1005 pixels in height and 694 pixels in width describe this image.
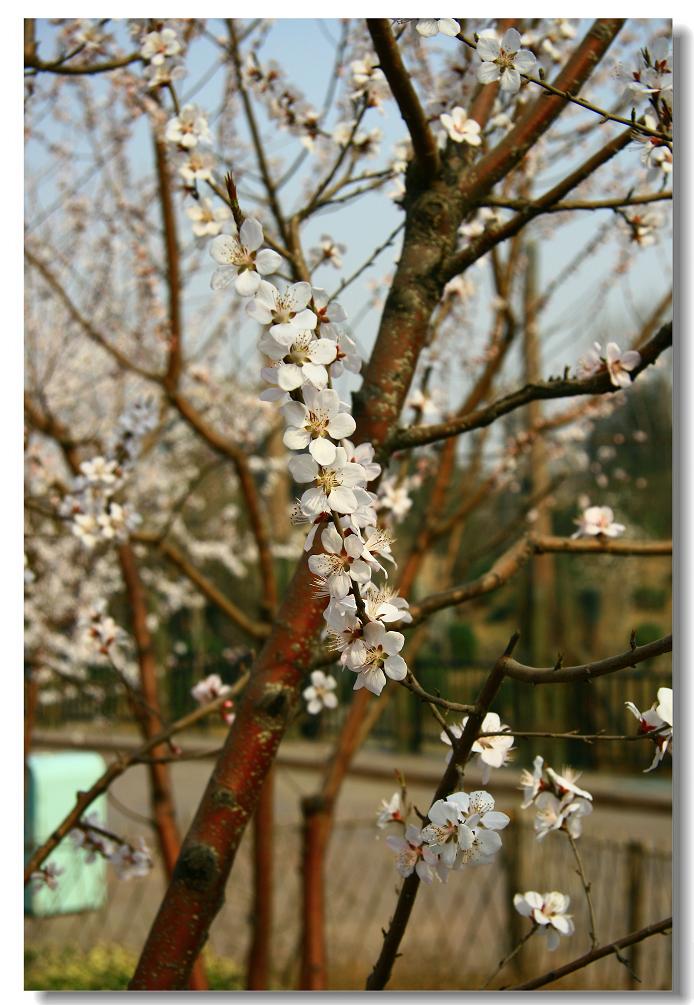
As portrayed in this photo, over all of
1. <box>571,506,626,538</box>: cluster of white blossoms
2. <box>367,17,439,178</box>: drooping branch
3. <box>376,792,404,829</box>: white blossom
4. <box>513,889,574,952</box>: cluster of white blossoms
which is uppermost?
<box>367,17,439,178</box>: drooping branch

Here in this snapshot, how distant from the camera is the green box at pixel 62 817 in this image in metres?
3.38

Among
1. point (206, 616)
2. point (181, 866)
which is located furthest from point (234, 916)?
point (206, 616)

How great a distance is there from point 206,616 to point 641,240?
300 inches

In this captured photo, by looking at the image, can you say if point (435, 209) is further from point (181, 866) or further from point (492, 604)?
point (492, 604)

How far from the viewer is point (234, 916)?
354cm

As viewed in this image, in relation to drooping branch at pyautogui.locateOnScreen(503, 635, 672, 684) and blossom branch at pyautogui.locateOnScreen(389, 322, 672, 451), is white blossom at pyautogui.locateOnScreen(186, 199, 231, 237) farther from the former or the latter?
drooping branch at pyautogui.locateOnScreen(503, 635, 672, 684)

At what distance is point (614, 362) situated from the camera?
0.96 meters

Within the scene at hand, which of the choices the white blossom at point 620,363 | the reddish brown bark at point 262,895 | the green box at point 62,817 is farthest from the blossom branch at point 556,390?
the green box at point 62,817

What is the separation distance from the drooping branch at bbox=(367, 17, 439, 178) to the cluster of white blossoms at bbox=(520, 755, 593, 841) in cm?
61

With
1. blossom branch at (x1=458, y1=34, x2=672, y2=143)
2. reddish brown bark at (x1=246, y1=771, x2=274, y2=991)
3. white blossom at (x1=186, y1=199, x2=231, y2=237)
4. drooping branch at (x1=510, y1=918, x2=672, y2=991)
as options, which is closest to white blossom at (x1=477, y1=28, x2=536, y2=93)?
blossom branch at (x1=458, y1=34, x2=672, y2=143)

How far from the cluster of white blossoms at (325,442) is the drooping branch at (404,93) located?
15.1 inches

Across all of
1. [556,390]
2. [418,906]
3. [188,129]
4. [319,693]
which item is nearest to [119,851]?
[319,693]

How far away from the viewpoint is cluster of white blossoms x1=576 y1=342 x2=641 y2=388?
37.4 inches
